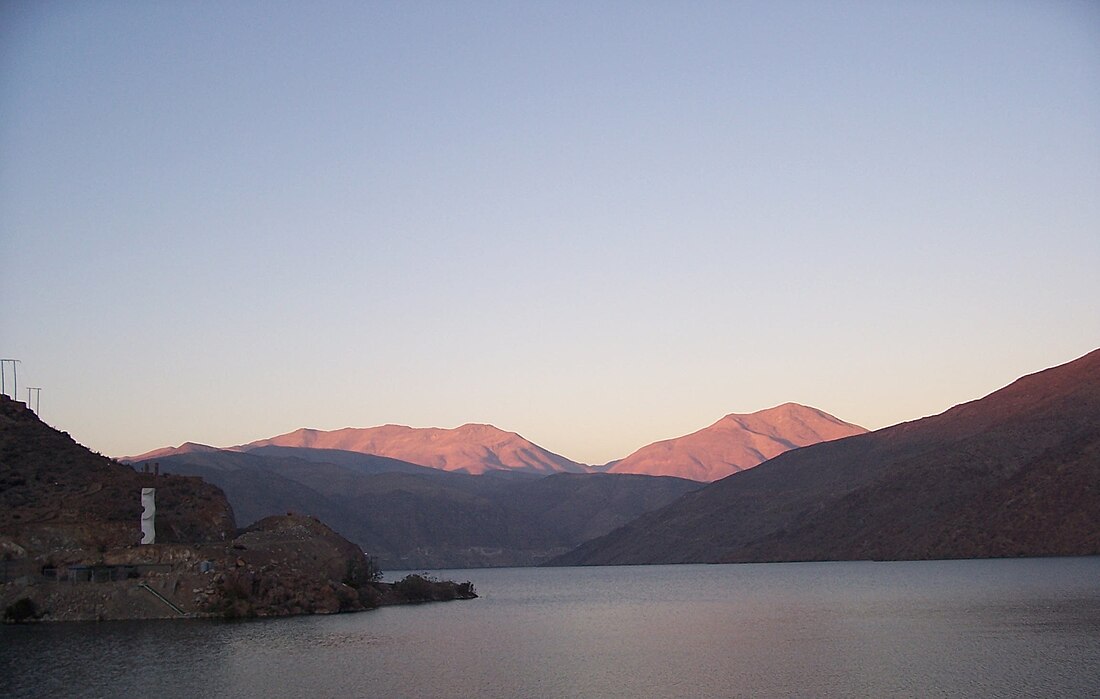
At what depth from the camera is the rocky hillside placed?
12394 cm

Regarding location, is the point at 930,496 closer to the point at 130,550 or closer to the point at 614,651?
the point at 614,651

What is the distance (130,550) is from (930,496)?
112m

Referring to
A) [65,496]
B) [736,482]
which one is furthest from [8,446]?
[736,482]

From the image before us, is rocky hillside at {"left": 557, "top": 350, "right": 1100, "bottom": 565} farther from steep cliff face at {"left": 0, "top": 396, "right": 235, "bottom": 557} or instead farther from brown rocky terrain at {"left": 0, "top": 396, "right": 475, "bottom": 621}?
steep cliff face at {"left": 0, "top": 396, "right": 235, "bottom": 557}

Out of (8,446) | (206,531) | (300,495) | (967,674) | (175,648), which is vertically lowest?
A: (967,674)

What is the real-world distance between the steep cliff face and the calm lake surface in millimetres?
5935

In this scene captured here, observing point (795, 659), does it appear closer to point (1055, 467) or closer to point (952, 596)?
point (952, 596)

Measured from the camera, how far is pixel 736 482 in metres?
199

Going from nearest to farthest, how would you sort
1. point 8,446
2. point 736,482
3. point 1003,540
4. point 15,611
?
point 15,611, point 8,446, point 1003,540, point 736,482

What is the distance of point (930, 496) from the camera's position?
5640 inches

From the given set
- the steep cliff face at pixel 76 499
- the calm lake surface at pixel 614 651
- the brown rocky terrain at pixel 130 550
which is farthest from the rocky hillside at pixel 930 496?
the steep cliff face at pixel 76 499

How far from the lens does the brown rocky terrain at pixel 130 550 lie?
54.7 metres

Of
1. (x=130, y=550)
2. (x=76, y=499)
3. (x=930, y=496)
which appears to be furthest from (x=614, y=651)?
(x=930, y=496)

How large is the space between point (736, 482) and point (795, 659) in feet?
536
